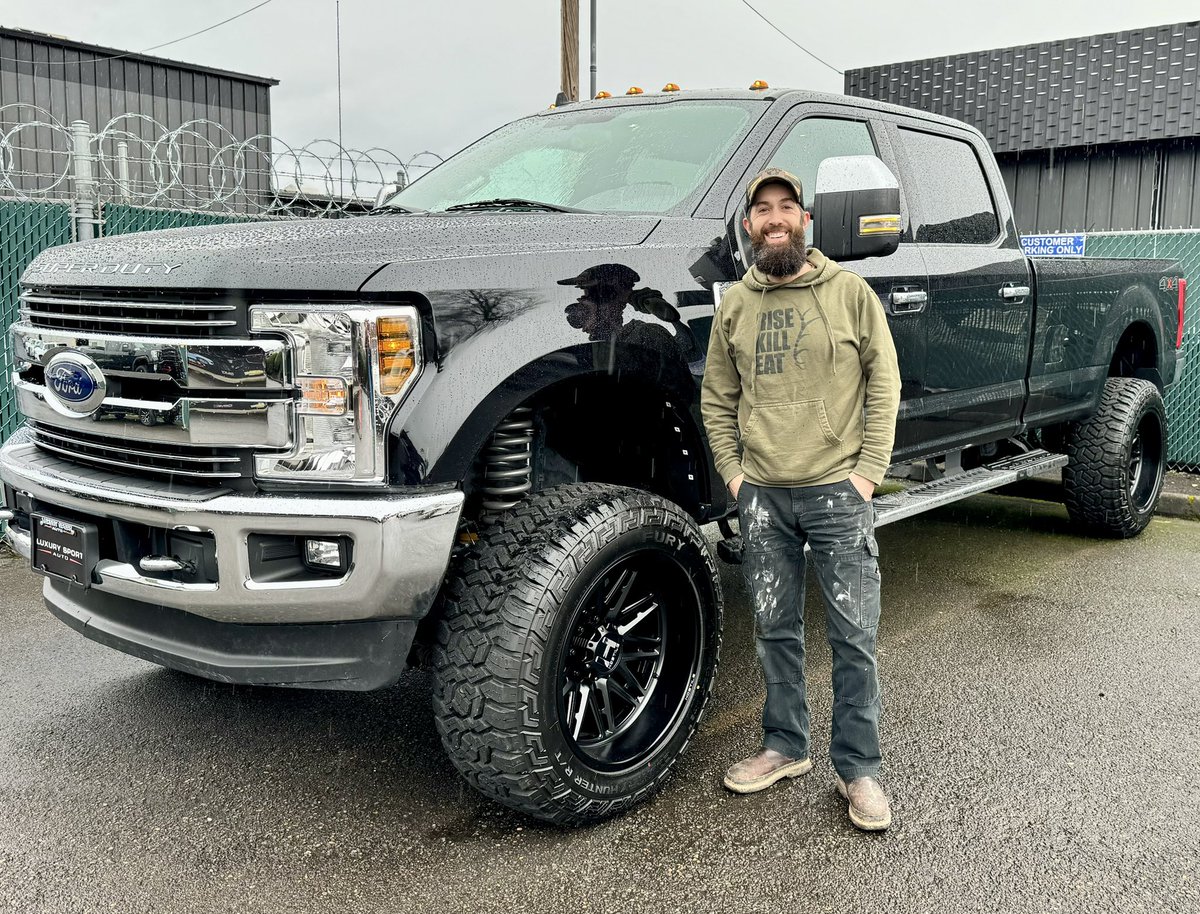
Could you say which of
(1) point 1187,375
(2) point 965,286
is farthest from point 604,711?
(1) point 1187,375

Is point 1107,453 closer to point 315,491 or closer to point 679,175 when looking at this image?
point 679,175

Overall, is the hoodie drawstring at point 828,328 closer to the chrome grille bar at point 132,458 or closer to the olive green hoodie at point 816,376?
the olive green hoodie at point 816,376

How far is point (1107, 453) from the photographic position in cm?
592

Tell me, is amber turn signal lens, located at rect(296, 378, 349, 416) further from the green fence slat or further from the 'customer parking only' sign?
the 'customer parking only' sign

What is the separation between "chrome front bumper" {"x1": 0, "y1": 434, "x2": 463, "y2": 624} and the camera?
2.51 m

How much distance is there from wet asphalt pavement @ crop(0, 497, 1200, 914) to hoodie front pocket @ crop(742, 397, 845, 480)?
3.22 feet

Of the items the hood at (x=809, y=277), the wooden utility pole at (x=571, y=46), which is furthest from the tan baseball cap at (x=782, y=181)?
the wooden utility pole at (x=571, y=46)

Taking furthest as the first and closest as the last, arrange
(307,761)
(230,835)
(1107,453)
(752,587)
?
(1107,453), (307,761), (752,587), (230,835)

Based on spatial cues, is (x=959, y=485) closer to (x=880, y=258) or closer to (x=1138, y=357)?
(x=880, y=258)

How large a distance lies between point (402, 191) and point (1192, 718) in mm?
3514

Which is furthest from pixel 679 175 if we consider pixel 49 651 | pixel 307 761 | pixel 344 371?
pixel 49 651

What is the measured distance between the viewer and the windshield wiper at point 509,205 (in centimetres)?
350

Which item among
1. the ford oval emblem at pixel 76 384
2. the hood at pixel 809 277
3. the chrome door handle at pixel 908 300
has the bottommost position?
the ford oval emblem at pixel 76 384

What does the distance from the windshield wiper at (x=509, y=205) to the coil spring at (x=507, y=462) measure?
0.87 metres
